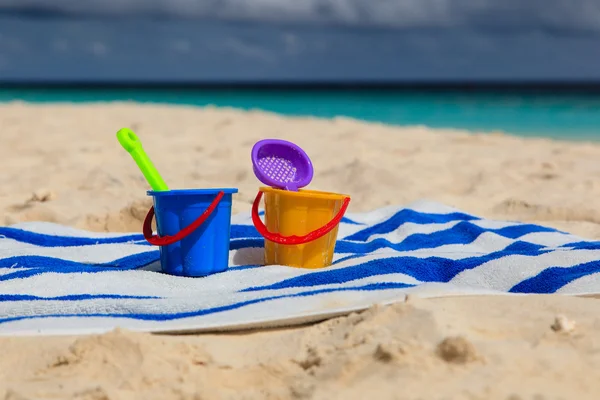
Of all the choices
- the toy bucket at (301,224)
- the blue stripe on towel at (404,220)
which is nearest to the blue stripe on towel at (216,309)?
the toy bucket at (301,224)

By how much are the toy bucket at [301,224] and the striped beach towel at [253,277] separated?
0.21ft

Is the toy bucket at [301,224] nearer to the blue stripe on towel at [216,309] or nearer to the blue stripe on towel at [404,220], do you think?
the blue stripe on towel at [216,309]

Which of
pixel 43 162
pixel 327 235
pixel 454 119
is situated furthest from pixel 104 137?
pixel 454 119

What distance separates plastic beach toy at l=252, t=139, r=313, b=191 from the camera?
73.0 inches

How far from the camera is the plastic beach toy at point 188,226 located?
168 centimetres

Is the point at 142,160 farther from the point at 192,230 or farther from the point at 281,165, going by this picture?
the point at 281,165

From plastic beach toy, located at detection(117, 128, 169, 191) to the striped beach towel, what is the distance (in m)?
0.24

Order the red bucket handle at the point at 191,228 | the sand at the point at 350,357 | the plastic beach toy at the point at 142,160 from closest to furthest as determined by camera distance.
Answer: the sand at the point at 350,357
the red bucket handle at the point at 191,228
the plastic beach toy at the point at 142,160

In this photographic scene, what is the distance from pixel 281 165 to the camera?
1917 mm

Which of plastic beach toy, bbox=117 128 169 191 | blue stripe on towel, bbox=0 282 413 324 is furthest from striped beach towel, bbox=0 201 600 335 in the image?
plastic beach toy, bbox=117 128 169 191

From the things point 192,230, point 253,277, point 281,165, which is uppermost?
point 281,165

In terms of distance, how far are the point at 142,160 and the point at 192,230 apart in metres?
0.27

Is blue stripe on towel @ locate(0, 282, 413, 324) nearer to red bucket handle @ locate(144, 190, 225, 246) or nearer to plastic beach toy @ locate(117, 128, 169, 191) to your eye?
red bucket handle @ locate(144, 190, 225, 246)

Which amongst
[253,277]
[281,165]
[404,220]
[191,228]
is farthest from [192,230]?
[404,220]
